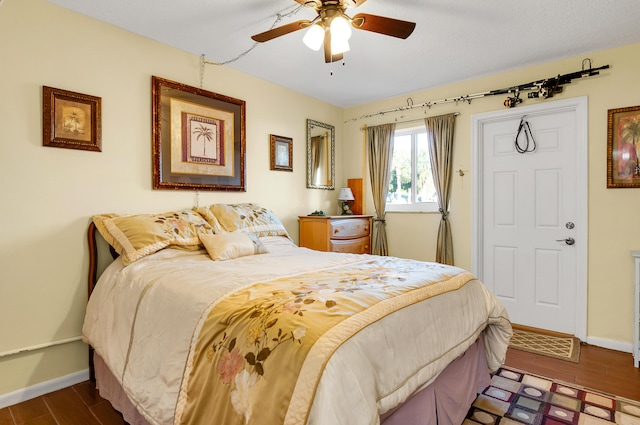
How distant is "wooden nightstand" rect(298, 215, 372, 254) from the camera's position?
12.0 feet

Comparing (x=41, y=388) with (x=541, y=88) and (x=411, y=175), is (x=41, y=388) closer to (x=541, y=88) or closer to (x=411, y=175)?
(x=411, y=175)

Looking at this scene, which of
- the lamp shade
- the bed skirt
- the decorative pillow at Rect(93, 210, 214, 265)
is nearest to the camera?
the bed skirt

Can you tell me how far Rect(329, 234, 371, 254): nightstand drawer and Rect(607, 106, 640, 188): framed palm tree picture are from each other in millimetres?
2398

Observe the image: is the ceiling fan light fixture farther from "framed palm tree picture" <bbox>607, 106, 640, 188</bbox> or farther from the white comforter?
"framed palm tree picture" <bbox>607, 106, 640, 188</bbox>

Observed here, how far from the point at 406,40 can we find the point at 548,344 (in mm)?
2919

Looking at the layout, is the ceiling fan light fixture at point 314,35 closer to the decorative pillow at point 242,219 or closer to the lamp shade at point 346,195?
the decorative pillow at point 242,219

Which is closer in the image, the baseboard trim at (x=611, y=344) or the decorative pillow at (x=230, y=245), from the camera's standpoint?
the decorative pillow at (x=230, y=245)

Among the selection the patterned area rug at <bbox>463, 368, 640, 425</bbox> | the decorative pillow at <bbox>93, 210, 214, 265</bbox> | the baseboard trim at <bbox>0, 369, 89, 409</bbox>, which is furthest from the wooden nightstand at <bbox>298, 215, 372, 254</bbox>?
the baseboard trim at <bbox>0, 369, 89, 409</bbox>

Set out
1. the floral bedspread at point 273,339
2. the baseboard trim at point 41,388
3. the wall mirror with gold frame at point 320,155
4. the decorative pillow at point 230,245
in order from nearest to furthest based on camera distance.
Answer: the floral bedspread at point 273,339, the baseboard trim at point 41,388, the decorative pillow at point 230,245, the wall mirror with gold frame at point 320,155

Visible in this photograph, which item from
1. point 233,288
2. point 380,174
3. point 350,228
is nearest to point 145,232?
point 233,288

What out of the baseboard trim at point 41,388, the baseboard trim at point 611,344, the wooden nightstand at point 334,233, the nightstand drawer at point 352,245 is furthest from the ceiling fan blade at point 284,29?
the baseboard trim at point 611,344

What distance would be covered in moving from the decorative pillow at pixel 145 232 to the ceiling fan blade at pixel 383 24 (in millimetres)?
1772

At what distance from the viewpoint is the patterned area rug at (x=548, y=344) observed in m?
2.78

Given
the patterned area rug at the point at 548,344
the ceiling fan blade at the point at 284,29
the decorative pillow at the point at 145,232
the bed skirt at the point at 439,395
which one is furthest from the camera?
the patterned area rug at the point at 548,344
